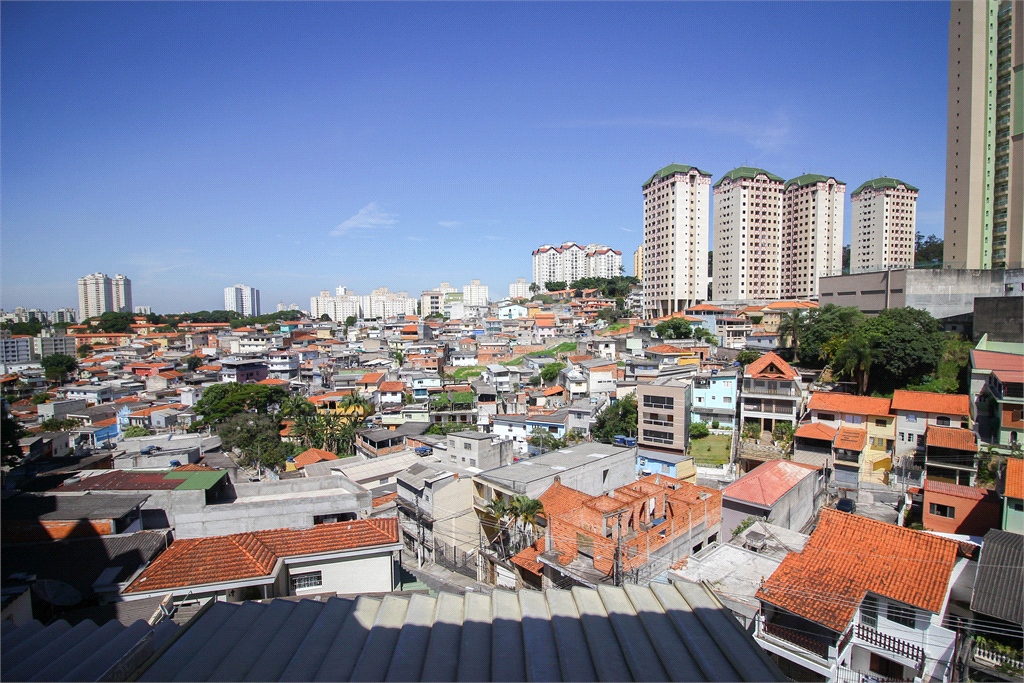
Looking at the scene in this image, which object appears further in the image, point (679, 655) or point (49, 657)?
point (49, 657)

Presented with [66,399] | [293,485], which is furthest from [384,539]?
[66,399]

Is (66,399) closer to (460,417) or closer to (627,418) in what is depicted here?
(460,417)

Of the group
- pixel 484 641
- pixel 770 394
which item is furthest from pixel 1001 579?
pixel 770 394

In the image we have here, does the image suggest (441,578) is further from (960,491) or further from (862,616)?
(960,491)

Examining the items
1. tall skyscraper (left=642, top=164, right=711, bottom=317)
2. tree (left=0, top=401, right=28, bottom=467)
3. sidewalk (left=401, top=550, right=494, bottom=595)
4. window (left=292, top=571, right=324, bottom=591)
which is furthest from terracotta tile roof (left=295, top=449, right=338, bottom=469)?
tall skyscraper (left=642, top=164, right=711, bottom=317)

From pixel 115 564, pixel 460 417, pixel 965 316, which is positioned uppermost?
pixel 965 316

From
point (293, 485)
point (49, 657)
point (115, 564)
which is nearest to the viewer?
point (49, 657)

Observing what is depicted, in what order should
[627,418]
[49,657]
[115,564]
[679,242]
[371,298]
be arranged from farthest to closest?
1. [371,298]
2. [679,242]
3. [627,418]
4. [115,564]
5. [49,657]

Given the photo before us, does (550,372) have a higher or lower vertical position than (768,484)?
higher
